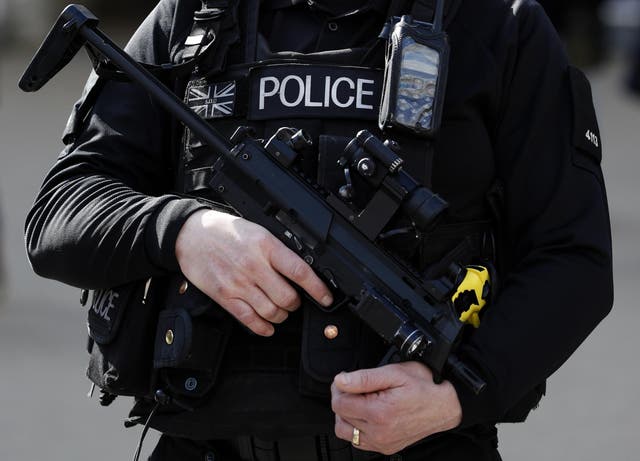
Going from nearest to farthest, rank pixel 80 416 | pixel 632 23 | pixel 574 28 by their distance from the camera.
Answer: pixel 80 416
pixel 574 28
pixel 632 23

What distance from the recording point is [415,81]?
2.36m

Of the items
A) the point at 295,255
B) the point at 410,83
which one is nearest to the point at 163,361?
the point at 295,255

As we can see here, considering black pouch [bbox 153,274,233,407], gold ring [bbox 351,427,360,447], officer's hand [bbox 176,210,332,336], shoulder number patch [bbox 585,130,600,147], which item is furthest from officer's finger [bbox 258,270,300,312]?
shoulder number patch [bbox 585,130,600,147]

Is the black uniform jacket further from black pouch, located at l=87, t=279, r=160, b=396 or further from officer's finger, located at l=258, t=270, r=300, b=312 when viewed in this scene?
officer's finger, located at l=258, t=270, r=300, b=312

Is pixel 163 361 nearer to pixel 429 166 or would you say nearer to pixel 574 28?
pixel 429 166

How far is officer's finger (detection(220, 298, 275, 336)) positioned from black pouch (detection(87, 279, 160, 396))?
206 mm

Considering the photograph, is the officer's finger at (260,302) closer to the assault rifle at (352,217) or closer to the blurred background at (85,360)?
the assault rifle at (352,217)

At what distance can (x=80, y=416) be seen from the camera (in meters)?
5.56

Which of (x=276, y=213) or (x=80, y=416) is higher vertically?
(x=276, y=213)

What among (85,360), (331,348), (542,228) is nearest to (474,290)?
(542,228)

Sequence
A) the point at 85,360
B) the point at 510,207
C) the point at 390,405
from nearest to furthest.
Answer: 1. the point at 390,405
2. the point at 510,207
3. the point at 85,360

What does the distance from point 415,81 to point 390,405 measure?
1.79ft

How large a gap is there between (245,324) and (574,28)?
30.5ft

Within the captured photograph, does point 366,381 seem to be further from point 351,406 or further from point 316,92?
point 316,92
